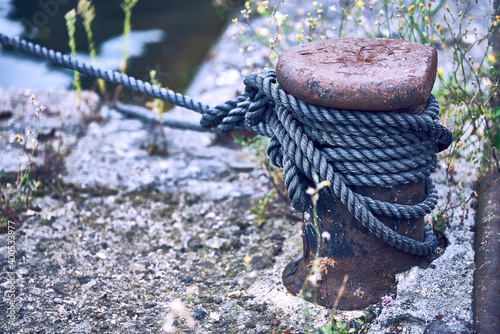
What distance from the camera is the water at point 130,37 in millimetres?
4691

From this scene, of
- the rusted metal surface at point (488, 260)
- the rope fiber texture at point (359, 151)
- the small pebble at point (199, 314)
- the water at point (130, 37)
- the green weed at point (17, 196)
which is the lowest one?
the water at point (130, 37)

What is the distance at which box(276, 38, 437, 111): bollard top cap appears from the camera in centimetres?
149

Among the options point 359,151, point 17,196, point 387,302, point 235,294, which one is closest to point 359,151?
point 359,151

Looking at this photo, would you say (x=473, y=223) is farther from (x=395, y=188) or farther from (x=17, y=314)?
(x=17, y=314)

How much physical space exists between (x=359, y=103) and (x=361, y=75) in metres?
0.10

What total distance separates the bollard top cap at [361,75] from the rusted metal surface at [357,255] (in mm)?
328

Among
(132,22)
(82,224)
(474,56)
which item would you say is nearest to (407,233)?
(82,224)

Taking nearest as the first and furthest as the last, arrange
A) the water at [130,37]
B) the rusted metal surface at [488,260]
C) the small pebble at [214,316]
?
the rusted metal surface at [488,260]
the small pebble at [214,316]
the water at [130,37]

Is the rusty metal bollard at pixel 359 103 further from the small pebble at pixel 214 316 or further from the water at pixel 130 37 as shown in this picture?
the water at pixel 130 37

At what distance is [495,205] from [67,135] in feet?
7.96

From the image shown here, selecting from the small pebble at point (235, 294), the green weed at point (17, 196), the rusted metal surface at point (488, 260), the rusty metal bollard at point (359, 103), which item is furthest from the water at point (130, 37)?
the rusted metal surface at point (488, 260)

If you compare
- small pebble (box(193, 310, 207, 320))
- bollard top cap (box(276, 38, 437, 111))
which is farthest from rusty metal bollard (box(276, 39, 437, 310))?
small pebble (box(193, 310, 207, 320))

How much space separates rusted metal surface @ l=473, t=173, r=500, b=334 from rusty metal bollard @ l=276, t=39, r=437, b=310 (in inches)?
8.9

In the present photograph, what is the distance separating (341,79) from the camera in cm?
152
